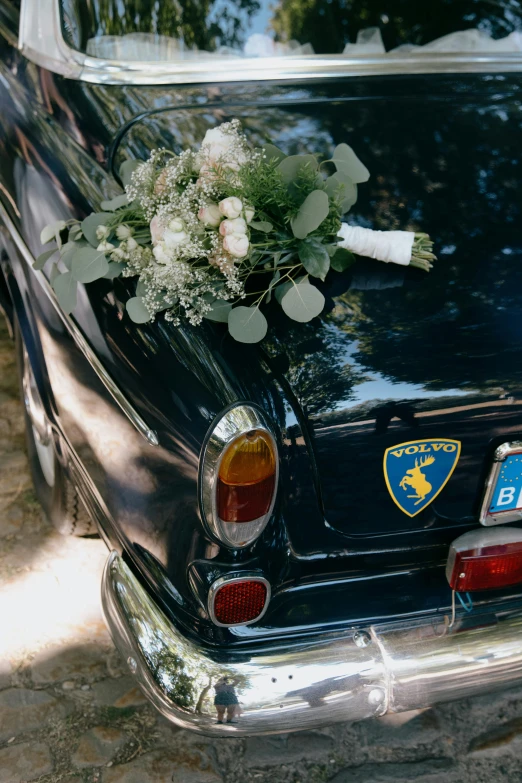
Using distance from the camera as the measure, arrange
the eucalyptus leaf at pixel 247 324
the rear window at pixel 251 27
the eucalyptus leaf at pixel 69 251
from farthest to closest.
A: the rear window at pixel 251 27 → the eucalyptus leaf at pixel 69 251 → the eucalyptus leaf at pixel 247 324

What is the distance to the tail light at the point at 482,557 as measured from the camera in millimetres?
1618

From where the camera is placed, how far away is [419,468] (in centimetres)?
157

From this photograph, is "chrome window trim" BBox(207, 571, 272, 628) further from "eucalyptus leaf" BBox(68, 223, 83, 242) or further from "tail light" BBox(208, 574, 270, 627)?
"eucalyptus leaf" BBox(68, 223, 83, 242)

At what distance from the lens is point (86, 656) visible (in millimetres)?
2250

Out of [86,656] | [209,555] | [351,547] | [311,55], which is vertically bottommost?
[86,656]

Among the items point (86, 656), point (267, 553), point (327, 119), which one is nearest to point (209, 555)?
point (267, 553)

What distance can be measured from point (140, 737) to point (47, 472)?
0.85 metres

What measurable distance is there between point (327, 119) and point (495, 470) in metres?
1.18

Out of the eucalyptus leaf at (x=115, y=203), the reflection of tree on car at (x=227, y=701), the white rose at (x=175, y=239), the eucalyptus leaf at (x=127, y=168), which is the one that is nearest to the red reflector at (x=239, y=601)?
the reflection of tree on car at (x=227, y=701)

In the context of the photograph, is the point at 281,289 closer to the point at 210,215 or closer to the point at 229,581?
the point at 210,215

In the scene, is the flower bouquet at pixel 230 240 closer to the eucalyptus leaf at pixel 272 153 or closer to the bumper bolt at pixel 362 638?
the eucalyptus leaf at pixel 272 153

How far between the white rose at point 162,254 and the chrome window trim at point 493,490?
30.6 inches

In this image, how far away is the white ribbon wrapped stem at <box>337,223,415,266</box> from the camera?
5.75ft

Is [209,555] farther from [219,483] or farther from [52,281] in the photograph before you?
[52,281]
